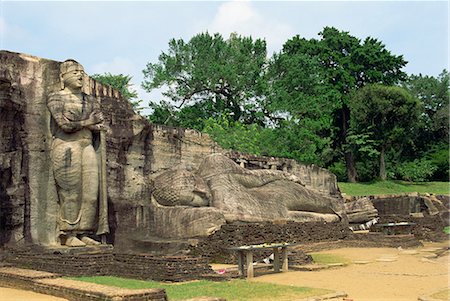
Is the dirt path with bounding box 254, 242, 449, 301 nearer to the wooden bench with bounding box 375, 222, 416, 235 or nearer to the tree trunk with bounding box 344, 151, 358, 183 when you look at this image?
the wooden bench with bounding box 375, 222, 416, 235

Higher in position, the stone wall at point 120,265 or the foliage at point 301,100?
the foliage at point 301,100

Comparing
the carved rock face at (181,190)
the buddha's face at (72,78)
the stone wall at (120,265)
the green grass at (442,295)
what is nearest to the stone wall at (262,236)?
the carved rock face at (181,190)

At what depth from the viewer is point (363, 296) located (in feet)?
26.3

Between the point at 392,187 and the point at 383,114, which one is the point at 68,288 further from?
the point at 383,114

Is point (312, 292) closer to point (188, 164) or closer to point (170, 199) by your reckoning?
point (170, 199)

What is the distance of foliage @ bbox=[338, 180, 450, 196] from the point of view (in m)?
33.2

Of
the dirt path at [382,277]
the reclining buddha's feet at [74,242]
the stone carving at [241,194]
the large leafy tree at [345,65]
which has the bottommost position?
the dirt path at [382,277]

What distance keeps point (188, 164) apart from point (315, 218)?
4.11 meters

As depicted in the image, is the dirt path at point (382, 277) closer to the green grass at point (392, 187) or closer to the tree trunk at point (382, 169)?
the green grass at point (392, 187)

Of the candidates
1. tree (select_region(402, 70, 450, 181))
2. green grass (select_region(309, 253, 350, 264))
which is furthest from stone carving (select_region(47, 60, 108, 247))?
tree (select_region(402, 70, 450, 181))

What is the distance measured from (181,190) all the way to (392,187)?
25234 millimetres

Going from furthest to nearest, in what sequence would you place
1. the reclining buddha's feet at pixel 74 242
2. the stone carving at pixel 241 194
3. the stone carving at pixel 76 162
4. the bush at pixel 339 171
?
1. the bush at pixel 339 171
2. the stone carving at pixel 241 194
3. the stone carving at pixel 76 162
4. the reclining buddha's feet at pixel 74 242

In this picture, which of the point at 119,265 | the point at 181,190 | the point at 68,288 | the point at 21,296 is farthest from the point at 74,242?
the point at 68,288

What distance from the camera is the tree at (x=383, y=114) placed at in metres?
37.0
